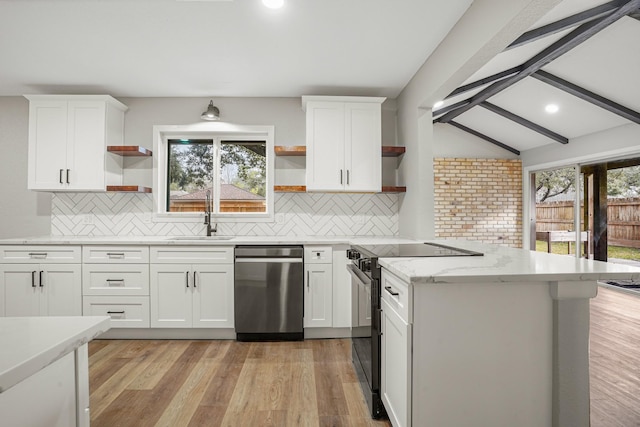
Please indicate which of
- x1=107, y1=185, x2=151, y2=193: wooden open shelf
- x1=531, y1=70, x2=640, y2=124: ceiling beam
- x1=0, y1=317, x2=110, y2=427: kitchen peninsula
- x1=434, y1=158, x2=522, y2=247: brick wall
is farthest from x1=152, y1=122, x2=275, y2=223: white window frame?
x1=434, y1=158, x2=522, y2=247: brick wall

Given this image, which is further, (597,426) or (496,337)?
(597,426)

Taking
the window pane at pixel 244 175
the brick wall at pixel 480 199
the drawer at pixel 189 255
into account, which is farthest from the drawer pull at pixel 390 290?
the brick wall at pixel 480 199

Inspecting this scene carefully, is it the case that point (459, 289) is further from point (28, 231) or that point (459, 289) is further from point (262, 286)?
point (28, 231)

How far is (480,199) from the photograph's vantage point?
22.6 ft

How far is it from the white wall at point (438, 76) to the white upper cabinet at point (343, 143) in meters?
0.32

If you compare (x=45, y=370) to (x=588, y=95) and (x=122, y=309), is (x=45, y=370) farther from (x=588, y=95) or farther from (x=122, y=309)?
(x=588, y=95)

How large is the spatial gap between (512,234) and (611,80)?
356 cm

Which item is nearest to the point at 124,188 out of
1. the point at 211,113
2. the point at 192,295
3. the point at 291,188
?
the point at 211,113

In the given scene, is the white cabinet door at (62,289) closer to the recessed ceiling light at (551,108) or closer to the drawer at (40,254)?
the drawer at (40,254)

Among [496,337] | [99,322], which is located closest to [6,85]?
[99,322]

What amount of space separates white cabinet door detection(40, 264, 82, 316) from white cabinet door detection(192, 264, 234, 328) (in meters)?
1.05

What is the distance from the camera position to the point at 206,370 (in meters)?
2.58

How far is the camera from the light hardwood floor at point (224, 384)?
6.50 feet

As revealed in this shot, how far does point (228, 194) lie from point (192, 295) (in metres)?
1.21
